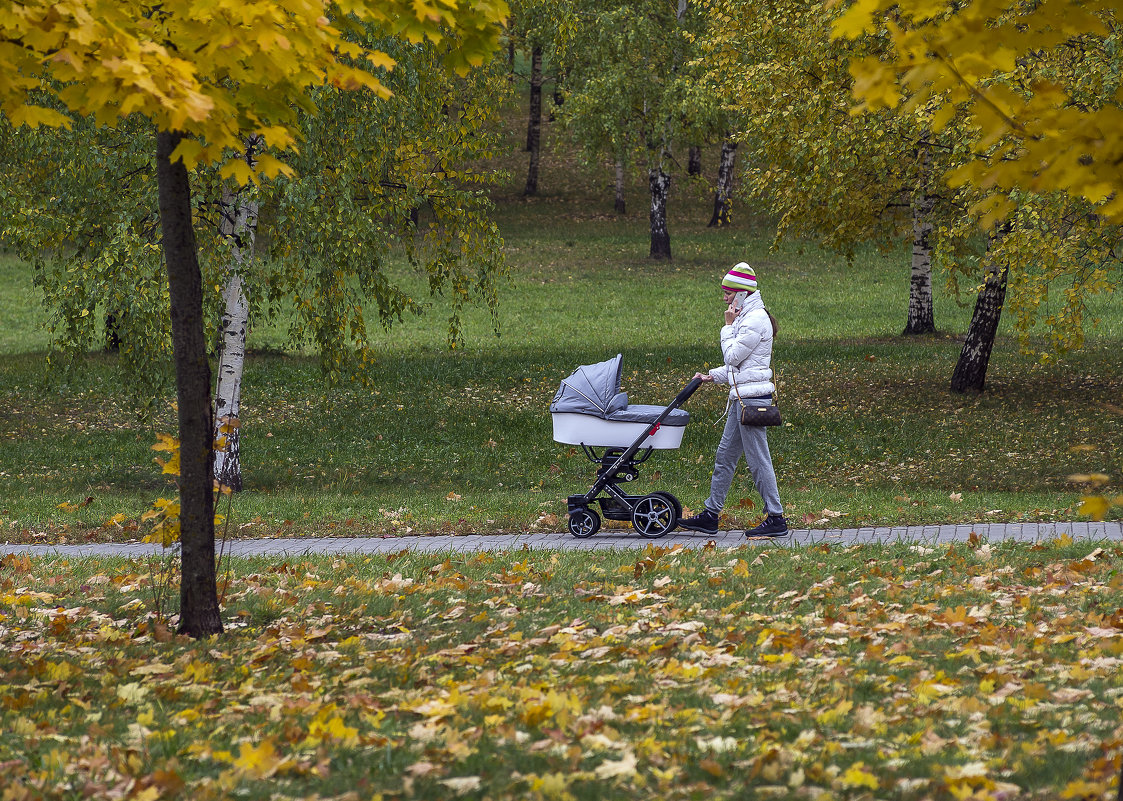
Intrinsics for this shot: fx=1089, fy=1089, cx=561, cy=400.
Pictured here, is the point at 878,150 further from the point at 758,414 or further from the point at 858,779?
the point at 858,779

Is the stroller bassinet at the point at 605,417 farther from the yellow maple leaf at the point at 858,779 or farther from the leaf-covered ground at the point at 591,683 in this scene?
the yellow maple leaf at the point at 858,779

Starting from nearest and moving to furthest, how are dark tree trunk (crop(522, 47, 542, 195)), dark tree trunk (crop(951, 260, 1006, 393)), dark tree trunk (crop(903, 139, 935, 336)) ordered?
dark tree trunk (crop(951, 260, 1006, 393)), dark tree trunk (crop(903, 139, 935, 336)), dark tree trunk (crop(522, 47, 542, 195))

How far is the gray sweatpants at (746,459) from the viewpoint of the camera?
337 inches

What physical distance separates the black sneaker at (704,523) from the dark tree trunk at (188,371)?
14.8 feet

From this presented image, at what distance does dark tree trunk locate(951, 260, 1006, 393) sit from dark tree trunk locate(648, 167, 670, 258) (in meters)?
16.5

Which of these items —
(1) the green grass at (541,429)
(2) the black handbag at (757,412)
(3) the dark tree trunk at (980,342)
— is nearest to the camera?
(2) the black handbag at (757,412)

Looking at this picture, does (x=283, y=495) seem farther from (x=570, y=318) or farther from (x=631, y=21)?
(x=631, y=21)

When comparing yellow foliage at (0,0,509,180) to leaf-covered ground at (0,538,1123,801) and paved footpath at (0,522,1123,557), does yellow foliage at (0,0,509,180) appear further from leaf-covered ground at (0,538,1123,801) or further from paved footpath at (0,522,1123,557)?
paved footpath at (0,522,1123,557)

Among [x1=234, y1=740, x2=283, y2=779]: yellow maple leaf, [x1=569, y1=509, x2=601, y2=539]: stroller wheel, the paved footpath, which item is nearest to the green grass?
the paved footpath

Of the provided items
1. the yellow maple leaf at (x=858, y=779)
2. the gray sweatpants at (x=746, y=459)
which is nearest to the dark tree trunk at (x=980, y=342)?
the gray sweatpants at (x=746, y=459)

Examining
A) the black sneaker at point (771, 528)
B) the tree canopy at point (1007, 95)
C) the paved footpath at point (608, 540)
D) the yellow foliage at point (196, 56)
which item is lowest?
the paved footpath at point (608, 540)

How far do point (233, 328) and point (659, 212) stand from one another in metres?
22.6

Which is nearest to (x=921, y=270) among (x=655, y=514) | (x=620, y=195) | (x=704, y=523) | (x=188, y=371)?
(x=704, y=523)

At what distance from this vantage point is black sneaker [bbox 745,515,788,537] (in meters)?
8.68
